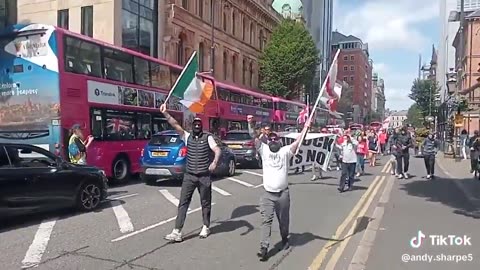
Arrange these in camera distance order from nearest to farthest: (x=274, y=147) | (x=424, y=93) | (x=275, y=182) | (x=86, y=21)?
1. (x=275, y=182)
2. (x=274, y=147)
3. (x=86, y=21)
4. (x=424, y=93)

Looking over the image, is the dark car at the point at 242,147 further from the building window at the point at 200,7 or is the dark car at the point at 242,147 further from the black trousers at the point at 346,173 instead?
the building window at the point at 200,7

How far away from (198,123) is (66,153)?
670 cm

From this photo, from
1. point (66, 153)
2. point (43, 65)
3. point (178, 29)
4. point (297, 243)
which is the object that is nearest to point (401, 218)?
point (297, 243)

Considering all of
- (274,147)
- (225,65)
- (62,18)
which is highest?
(62,18)

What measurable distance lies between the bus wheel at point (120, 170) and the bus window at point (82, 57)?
268 cm

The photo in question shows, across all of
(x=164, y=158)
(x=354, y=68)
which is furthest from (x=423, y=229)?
(x=354, y=68)

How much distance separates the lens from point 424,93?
5356cm

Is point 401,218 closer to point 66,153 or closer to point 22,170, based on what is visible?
point 22,170

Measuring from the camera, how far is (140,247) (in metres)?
6.85

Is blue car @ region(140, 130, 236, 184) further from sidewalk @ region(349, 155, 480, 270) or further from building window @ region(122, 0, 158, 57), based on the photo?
building window @ region(122, 0, 158, 57)

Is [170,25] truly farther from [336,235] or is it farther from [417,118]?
[417,118]

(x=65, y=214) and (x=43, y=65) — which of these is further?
(x=43, y=65)

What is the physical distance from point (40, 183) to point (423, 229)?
648 centimetres

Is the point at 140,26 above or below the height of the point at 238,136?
above
